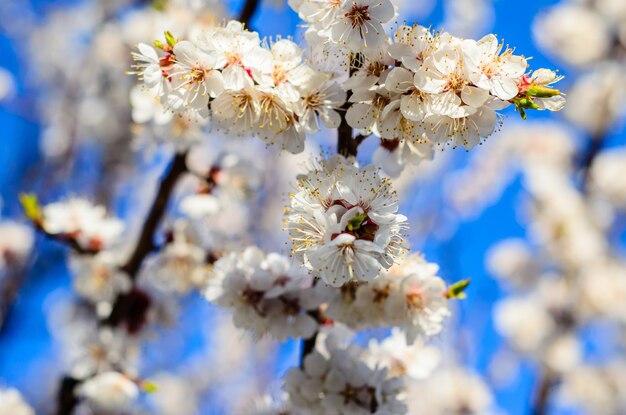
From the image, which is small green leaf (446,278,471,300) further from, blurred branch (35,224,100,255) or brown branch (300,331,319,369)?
blurred branch (35,224,100,255)

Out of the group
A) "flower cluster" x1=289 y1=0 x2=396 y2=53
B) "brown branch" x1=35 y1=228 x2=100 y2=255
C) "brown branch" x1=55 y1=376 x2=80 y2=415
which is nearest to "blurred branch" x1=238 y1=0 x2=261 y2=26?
"flower cluster" x1=289 y1=0 x2=396 y2=53

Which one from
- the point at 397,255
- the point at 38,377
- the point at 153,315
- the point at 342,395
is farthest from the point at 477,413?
the point at 38,377

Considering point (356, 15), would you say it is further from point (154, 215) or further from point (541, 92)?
point (154, 215)

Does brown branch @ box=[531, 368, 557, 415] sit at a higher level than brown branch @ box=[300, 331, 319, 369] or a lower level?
higher

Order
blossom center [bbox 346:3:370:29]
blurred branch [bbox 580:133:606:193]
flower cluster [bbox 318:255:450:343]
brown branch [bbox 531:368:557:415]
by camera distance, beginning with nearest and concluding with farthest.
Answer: blossom center [bbox 346:3:370:29] → flower cluster [bbox 318:255:450:343] → brown branch [bbox 531:368:557:415] → blurred branch [bbox 580:133:606:193]

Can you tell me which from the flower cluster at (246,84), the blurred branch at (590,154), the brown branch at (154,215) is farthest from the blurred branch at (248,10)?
the blurred branch at (590,154)

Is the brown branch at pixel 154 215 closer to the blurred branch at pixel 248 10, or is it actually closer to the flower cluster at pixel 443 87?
the blurred branch at pixel 248 10
